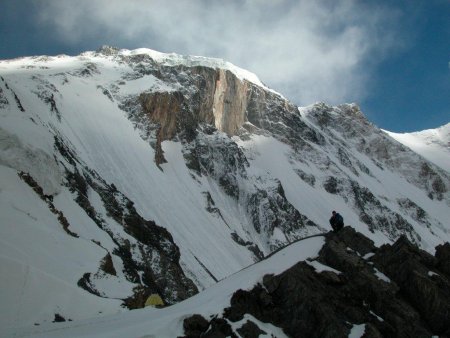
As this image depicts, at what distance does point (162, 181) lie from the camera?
82188mm

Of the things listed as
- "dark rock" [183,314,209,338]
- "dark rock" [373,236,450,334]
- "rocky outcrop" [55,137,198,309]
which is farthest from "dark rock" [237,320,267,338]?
"rocky outcrop" [55,137,198,309]

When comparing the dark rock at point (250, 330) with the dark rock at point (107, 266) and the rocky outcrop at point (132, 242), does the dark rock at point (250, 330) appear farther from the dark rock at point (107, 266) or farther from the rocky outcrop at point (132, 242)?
the rocky outcrop at point (132, 242)

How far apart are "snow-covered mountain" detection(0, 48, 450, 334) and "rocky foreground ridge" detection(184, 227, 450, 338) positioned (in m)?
9.09

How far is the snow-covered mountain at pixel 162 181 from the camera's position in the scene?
28.6m

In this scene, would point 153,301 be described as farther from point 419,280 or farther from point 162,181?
point 162,181

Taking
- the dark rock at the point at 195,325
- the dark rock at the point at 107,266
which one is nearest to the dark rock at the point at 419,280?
the dark rock at the point at 195,325

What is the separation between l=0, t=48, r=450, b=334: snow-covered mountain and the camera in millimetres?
28625

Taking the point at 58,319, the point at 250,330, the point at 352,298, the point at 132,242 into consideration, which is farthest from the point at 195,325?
the point at 132,242

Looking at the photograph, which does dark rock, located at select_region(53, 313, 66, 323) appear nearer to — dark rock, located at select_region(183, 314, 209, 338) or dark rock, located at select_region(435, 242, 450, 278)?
dark rock, located at select_region(183, 314, 209, 338)

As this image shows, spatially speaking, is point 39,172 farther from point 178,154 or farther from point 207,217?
point 178,154

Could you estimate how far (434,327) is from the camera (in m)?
19.4

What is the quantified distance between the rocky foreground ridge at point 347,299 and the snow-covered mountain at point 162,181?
9091mm

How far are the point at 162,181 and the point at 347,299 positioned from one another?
64.3 meters

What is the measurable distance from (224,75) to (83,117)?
6090 cm
